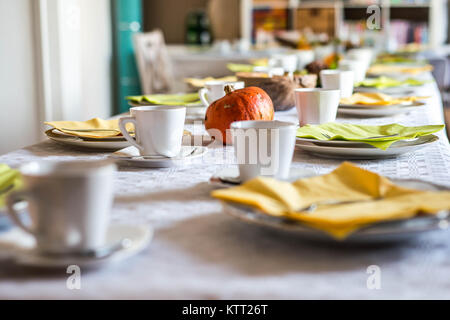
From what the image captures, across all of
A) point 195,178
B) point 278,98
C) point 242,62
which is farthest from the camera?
point 242,62

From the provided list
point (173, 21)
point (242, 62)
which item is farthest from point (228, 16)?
point (242, 62)

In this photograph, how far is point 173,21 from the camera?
6.26 meters

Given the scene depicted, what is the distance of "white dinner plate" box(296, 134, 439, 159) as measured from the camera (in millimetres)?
931

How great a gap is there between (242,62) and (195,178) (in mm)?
2569

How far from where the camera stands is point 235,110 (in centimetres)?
106

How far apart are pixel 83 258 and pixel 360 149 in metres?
0.56

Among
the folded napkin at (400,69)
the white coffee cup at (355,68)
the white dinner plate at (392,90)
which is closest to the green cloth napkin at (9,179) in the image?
the white dinner plate at (392,90)

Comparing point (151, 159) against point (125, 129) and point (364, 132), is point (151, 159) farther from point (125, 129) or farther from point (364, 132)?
point (364, 132)

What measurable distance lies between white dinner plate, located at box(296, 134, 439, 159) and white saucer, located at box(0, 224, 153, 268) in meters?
0.47

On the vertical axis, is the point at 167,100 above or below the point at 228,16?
below

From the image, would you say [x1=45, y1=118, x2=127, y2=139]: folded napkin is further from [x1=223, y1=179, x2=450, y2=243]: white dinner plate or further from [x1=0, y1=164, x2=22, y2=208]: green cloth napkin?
[x1=223, y1=179, x2=450, y2=243]: white dinner plate

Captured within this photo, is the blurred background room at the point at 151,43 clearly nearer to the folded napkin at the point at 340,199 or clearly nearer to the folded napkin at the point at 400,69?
the folded napkin at the point at 400,69
